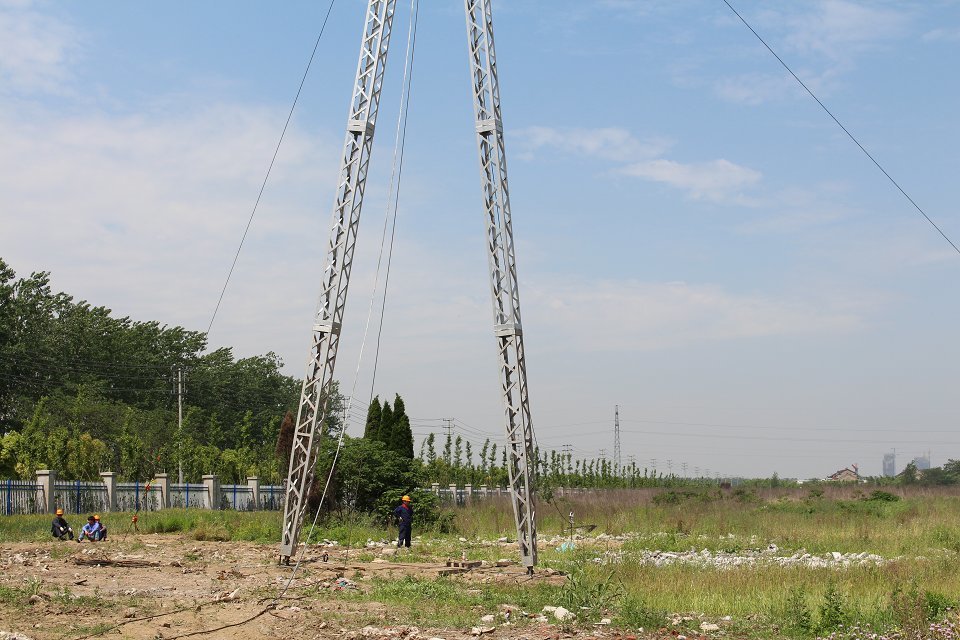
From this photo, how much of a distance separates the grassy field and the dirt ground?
2.74ft

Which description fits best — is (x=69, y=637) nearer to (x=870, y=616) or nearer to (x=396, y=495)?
(x=870, y=616)

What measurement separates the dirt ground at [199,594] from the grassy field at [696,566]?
836 mm

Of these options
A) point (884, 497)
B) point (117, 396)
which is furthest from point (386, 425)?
point (117, 396)

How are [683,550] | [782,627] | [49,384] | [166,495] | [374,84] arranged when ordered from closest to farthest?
[782,627], [374,84], [683,550], [166,495], [49,384]

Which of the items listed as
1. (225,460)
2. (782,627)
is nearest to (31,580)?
(782,627)

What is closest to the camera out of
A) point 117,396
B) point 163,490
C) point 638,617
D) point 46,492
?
point 638,617

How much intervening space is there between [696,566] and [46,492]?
84.9ft

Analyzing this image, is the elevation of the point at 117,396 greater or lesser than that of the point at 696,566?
greater

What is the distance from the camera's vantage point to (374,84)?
20609 millimetres

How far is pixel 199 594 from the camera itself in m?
16.1

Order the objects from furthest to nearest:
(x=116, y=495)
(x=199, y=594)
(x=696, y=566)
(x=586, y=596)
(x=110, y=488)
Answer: (x=116, y=495) → (x=110, y=488) → (x=696, y=566) → (x=199, y=594) → (x=586, y=596)

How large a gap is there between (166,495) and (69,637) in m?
31.7

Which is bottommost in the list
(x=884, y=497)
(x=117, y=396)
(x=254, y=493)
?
(x=884, y=497)

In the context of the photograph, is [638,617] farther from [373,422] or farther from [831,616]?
[373,422]
